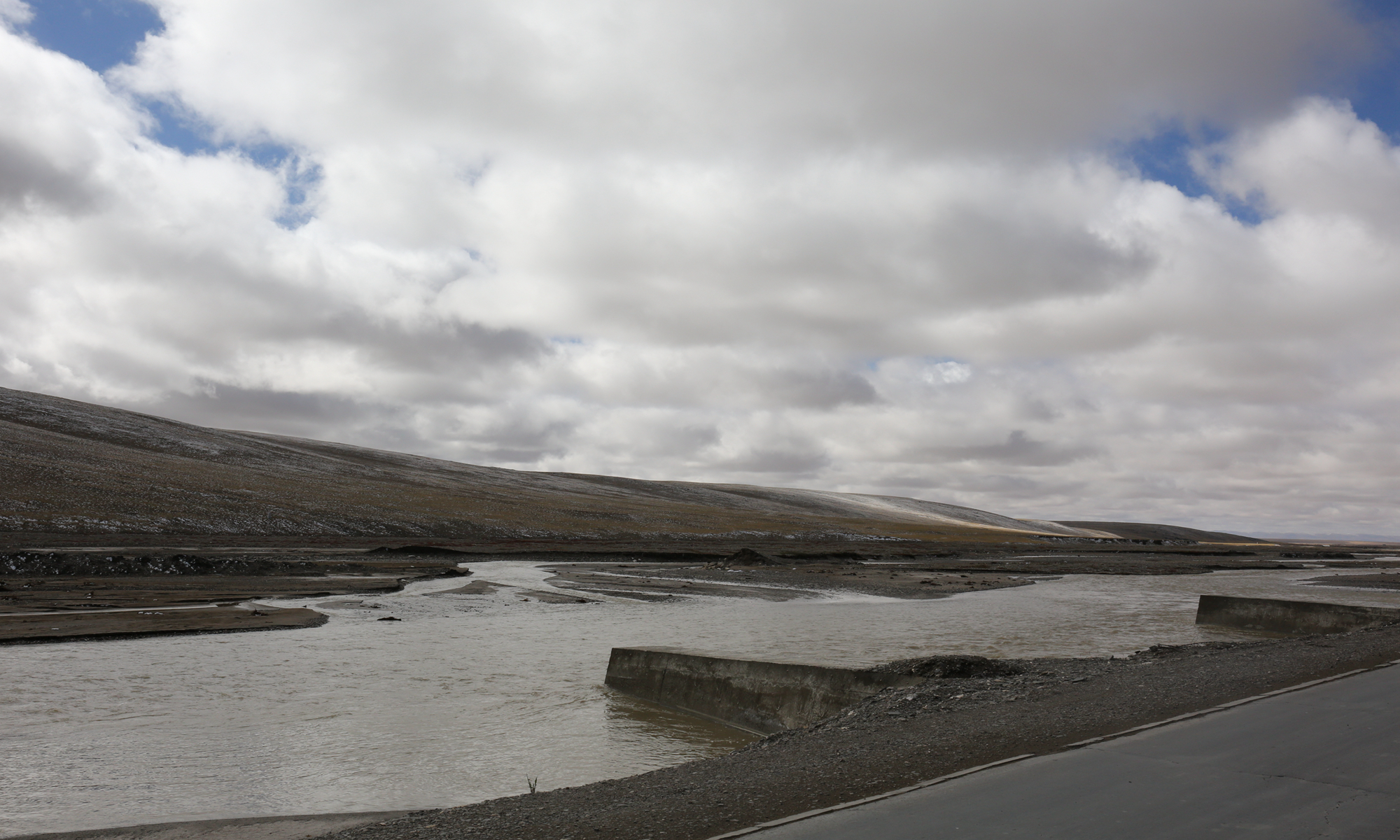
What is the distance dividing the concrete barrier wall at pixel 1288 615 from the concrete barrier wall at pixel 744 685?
15.6 m

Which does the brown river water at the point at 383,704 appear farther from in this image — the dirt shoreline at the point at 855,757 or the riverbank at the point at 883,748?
the riverbank at the point at 883,748

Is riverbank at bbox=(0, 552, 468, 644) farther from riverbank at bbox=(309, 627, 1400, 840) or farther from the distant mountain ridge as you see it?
the distant mountain ridge

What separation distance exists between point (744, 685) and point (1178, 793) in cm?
747

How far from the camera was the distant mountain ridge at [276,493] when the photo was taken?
56.1 m

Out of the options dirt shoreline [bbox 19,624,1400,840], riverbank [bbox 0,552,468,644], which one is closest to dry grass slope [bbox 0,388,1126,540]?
riverbank [bbox 0,552,468,644]

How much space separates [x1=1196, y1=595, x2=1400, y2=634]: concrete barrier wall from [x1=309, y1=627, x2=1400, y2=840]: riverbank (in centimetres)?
1017

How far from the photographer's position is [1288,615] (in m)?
24.4

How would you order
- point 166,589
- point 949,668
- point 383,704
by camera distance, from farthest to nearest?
point 166,589 → point 383,704 → point 949,668

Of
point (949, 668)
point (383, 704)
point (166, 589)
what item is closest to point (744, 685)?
point (949, 668)

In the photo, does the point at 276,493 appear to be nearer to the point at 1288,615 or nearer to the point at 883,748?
the point at 1288,615

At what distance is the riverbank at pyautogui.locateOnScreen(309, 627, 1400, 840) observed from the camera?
6449mm

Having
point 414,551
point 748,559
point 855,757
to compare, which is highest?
point 855,757

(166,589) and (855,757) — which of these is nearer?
(855,757)

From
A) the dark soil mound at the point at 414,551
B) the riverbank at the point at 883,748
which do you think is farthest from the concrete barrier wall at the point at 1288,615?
the dark soil mound at the point at 414,551
